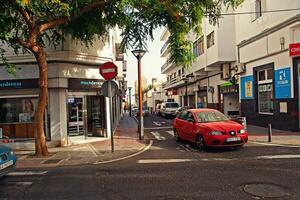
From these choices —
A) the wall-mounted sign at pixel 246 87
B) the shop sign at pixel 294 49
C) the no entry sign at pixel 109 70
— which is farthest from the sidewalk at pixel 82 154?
the wall-mounted sign at pixel 246 87

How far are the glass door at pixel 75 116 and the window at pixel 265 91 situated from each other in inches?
422

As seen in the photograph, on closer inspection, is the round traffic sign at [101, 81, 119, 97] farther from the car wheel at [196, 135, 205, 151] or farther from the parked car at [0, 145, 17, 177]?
the parked car at [0, 145, 17, 177]

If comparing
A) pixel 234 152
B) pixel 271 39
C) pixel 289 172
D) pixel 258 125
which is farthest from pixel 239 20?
pixel 289 172

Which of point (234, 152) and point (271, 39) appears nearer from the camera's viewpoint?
point (234, 152)

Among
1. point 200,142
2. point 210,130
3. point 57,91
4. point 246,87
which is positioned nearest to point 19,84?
point 57,91

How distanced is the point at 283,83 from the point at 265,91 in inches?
95.1

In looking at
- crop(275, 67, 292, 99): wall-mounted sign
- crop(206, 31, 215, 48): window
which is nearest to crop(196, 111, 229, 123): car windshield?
crop(275, 67, 292, 99): wall-mounted sign

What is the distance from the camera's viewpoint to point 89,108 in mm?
15211

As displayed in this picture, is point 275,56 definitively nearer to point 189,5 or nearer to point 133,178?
point 189,5

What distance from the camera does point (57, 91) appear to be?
523 inches

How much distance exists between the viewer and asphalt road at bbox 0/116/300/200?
5.93 m

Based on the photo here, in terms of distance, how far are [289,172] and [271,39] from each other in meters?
11.2

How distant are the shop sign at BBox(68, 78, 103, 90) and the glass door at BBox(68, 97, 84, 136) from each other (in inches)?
29.7

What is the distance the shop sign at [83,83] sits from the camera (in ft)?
44.2
